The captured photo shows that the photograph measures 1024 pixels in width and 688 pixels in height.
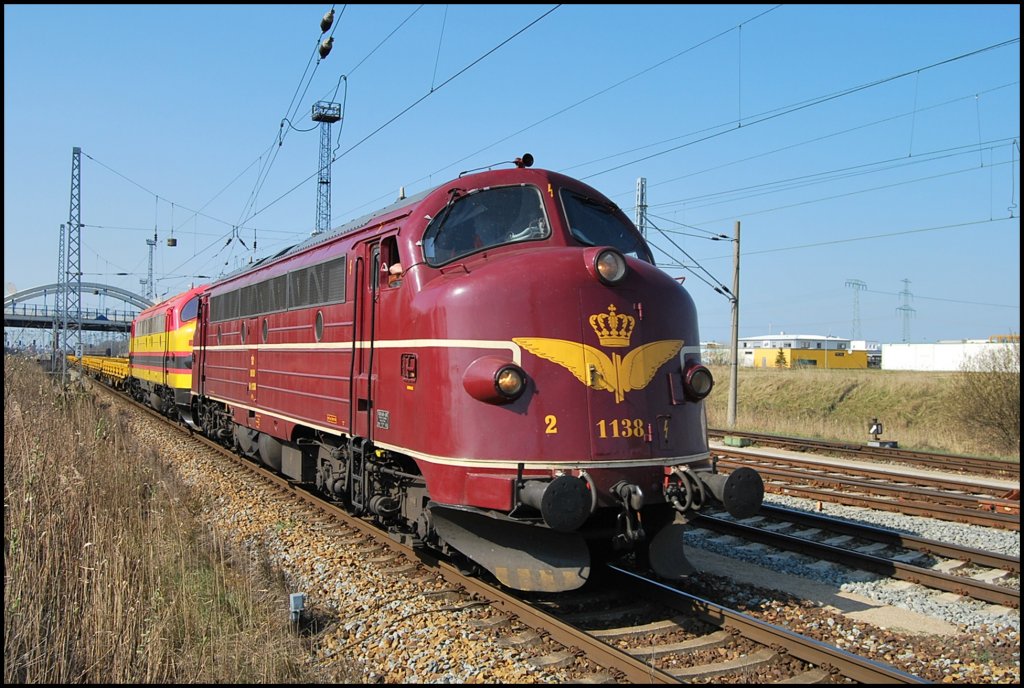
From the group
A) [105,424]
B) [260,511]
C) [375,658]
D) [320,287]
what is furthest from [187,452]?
[375,658]

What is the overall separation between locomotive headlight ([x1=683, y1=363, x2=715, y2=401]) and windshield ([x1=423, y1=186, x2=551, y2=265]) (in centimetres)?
187

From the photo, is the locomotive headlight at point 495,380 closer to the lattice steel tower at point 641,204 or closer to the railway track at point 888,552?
the railway track at point 888,552

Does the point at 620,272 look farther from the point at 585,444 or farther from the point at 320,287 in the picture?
the point at 320,287

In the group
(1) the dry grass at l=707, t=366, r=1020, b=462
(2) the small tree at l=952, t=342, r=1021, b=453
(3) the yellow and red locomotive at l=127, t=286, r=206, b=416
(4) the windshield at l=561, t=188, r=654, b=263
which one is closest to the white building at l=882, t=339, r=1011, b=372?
(1) the dry grass at l=707, t=366, r=1020, b=462

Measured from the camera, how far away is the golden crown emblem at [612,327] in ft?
20.9

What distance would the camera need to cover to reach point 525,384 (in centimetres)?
612

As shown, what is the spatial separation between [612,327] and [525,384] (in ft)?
3.08

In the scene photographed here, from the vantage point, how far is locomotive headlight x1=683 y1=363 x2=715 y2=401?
684cm

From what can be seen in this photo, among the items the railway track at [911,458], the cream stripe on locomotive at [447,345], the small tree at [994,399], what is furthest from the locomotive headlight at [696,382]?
the small tree at [994,399]

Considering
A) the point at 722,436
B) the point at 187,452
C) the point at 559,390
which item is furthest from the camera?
the point at 722,436

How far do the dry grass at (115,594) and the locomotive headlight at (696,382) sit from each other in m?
3.93

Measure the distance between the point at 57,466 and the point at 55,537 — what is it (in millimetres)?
1989

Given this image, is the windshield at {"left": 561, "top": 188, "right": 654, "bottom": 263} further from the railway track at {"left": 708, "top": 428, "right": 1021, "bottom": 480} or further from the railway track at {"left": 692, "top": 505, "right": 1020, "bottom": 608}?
the railway track at {"left": 708, "top": 428, "right": 1021, "bottom": 480}

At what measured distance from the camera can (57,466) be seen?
7734mm
